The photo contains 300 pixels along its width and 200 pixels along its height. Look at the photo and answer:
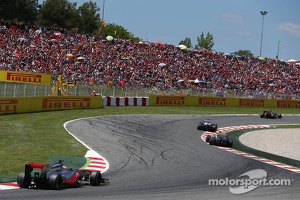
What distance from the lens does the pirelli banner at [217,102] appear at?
4630cm

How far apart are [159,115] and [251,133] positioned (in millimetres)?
8023

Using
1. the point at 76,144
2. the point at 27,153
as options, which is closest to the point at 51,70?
the point at 76,144

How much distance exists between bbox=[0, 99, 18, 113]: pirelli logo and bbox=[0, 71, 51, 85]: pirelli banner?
5.61 m

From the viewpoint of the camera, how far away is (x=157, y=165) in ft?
56.3

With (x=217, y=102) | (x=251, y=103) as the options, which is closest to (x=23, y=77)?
(x=217, y=102)

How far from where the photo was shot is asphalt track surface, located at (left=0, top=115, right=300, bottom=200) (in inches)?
486

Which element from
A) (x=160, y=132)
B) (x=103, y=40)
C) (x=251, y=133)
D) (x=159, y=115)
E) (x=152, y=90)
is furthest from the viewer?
(x=103, y=40)

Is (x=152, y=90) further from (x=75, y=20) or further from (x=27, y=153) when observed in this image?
(x=75, y=20)

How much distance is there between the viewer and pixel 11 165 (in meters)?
15.2

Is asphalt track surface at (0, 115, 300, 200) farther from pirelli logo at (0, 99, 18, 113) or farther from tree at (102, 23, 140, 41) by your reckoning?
tree at (102, 23, 140, 41)

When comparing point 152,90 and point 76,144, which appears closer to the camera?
point 76,144

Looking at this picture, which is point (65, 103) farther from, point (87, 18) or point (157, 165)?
point (87, 18)
